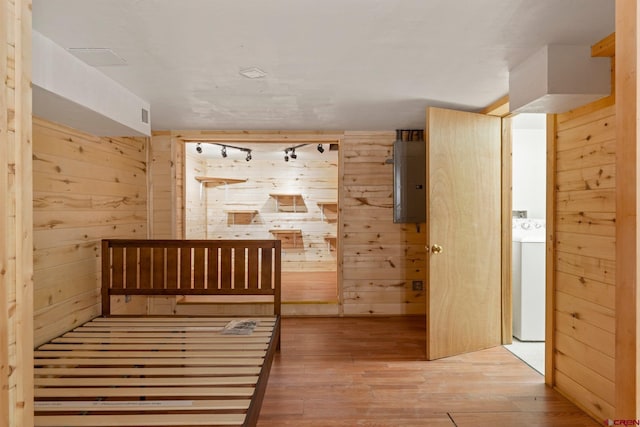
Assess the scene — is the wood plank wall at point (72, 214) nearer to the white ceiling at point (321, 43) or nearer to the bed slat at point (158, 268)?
the bed slat at point (158, 268)

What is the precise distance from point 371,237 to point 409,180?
72 cm

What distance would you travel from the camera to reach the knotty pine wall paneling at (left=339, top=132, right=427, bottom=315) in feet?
13.6

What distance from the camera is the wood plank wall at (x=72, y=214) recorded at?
257 centimetres

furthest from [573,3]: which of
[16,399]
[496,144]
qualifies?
[16,399]

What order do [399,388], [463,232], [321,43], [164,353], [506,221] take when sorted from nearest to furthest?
[321,43] < [164,353] < [399,388] < [463,232] < [506,221]

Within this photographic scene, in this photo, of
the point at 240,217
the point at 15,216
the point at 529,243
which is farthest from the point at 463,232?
the point at 240,217

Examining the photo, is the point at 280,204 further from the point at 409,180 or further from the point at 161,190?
the point at 409,180

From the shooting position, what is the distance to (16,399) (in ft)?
3.14

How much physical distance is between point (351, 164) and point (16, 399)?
138 inches

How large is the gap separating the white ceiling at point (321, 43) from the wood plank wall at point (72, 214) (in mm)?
653

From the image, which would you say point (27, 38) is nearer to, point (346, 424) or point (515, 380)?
point (346, 424)

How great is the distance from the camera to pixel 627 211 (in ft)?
3.01

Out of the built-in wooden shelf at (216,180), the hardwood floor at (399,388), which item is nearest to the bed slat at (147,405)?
the hardwood floor at (399,388)

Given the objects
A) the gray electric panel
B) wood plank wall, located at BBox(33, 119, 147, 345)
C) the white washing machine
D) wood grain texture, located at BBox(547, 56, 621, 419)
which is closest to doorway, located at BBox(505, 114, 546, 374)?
the white washing machine
